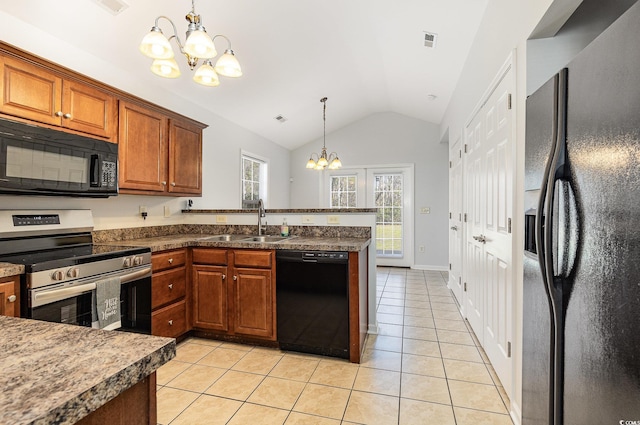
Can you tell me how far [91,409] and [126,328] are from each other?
6.40 ft

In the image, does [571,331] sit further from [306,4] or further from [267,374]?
[306,4]

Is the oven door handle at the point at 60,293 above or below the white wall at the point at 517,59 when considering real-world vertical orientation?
below

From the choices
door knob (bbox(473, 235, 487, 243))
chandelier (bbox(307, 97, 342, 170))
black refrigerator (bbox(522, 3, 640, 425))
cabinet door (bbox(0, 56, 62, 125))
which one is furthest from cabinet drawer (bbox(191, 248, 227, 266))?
chandelier (bbox(307, 97, 342, 170))

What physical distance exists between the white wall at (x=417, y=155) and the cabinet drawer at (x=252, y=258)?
410cm

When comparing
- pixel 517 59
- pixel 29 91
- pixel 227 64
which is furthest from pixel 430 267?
pixel 29 91

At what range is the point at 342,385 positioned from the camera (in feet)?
6.73

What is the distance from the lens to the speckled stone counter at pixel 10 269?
1.53 metres

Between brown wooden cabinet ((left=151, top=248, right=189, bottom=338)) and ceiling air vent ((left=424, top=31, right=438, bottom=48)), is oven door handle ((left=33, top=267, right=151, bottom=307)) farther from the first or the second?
ceiling air vent ((left=424, top=31, right=438, bottom=48))

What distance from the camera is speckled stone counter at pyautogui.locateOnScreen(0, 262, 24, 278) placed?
153 centimetres

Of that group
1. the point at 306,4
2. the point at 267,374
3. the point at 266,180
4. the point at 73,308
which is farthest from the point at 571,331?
the point at 266,180

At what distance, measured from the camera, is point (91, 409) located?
49cm

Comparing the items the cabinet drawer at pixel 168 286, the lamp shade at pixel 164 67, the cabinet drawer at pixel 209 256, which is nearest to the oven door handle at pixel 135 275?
the cabinet drawer at pixel 168 286

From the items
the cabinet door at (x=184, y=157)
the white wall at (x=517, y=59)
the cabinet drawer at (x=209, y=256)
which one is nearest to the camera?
the white wall at (x=517, y=59)

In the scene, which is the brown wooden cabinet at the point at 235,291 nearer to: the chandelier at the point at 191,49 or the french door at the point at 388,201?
the chandelier at the point at 191,49
